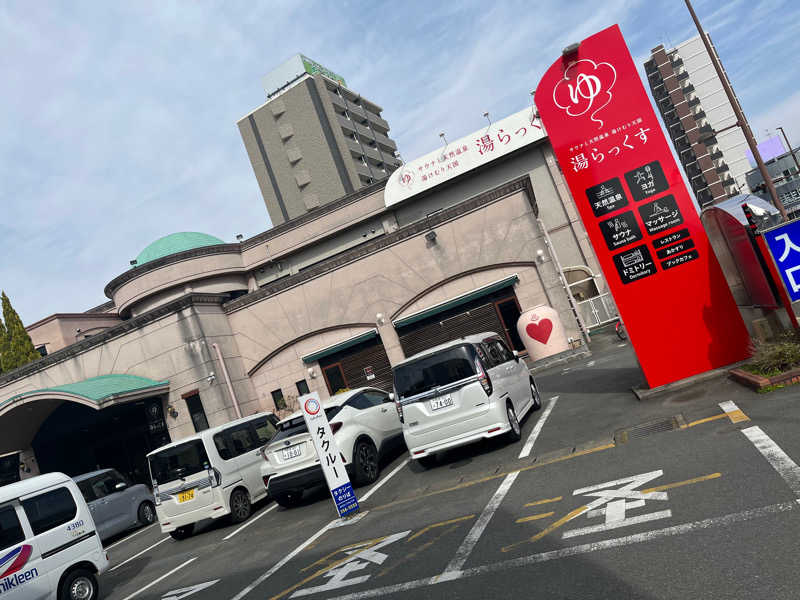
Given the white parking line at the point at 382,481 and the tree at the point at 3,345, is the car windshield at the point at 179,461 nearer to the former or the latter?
the white parking line at the point at 382,481

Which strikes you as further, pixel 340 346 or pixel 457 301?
pixel 340 346

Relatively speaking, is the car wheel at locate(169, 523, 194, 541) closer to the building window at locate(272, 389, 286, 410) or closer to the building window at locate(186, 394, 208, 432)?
the building window at locate(186, 394, 208, 432)

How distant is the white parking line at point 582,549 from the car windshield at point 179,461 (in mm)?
6061

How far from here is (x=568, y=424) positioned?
31.6 feet

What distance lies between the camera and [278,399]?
24781 millimetres

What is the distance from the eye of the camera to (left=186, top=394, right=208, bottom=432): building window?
74.7ft

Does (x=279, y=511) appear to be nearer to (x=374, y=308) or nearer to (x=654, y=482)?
(x=654, y=482)

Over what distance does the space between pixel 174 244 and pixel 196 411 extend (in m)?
15.8

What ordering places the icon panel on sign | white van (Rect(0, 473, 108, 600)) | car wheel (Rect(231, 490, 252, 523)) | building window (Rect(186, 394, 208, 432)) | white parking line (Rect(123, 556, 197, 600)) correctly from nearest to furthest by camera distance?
white van (Rect(0, 473, 108, 600)), white parking line (Rect(123, 556, 197, 600)), the icon panel on sign, car wheel (Rect(231, 490, 252, 523)), building window (Rect(186, 394, 208, 432))

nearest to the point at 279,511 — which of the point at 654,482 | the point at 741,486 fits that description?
the point at 654,482

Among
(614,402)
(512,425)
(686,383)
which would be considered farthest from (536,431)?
(686,383)

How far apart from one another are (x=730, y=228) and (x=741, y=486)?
278 inches

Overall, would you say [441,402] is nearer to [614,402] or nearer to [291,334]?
[614,402]

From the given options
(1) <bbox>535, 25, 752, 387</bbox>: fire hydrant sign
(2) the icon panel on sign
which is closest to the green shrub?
(1) <bbox>535, 25, 752, 387</bbox>: fire hydrant sign
